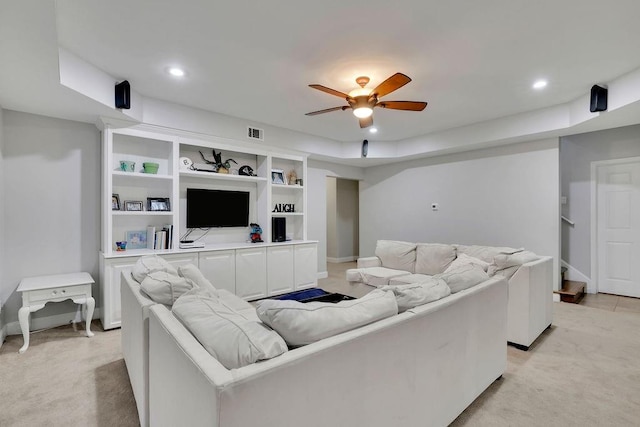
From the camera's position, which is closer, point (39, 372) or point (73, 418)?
point (73, 418)

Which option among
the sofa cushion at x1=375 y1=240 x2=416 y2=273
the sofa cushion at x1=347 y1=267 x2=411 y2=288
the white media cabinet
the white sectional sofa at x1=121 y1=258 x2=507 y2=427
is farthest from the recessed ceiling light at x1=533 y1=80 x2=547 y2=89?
the white media cabinet

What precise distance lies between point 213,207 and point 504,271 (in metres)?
3.63

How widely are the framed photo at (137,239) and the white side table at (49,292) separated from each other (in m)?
0.59

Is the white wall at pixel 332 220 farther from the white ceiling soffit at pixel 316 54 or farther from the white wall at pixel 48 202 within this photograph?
the white wall at pixel 48 202

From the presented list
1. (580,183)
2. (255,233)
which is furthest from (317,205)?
(580,183)

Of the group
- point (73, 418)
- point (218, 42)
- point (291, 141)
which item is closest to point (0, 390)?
point (73, 418)

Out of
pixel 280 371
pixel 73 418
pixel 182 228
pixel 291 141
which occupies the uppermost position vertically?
pixel 291 141

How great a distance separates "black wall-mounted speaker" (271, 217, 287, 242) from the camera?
16.0 ft

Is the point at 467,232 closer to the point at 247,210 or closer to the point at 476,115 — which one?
the point at 476,115

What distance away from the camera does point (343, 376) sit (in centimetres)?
117

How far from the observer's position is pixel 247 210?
4848 mm

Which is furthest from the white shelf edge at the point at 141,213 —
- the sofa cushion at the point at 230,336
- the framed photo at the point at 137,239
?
the sofa cushion at the point at 230,336

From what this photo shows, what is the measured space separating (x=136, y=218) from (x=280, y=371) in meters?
3.61

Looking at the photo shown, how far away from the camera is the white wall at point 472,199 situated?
4.67m
